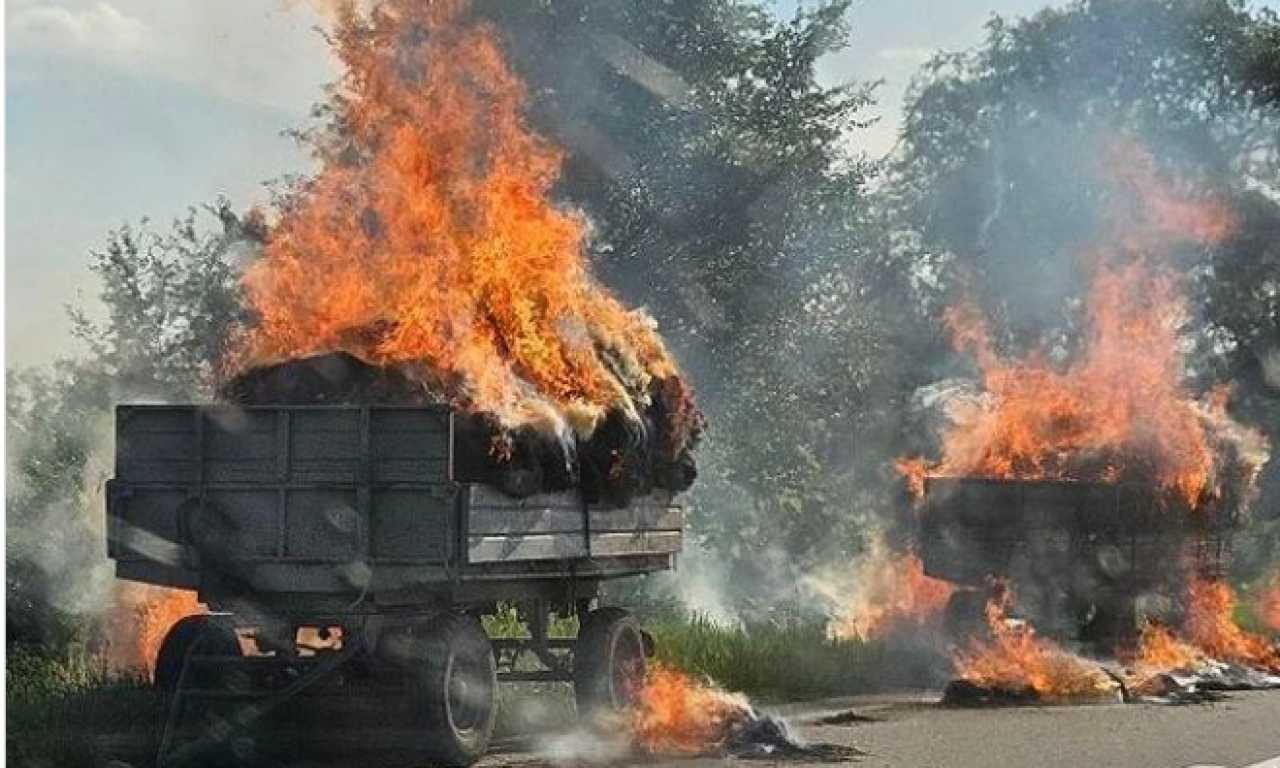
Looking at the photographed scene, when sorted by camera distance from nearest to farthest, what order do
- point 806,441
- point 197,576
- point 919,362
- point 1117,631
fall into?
point 197,576 → point 1117,631 → point 806,441 → point 919,362

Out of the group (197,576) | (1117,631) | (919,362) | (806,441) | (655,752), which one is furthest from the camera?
(919,362)

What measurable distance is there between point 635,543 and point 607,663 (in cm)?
91

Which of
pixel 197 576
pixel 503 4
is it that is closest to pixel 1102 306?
pixel 503 4

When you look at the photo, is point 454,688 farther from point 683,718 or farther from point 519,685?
point 519,685

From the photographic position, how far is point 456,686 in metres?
11.5

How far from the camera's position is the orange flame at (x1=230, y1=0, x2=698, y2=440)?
39.8ft

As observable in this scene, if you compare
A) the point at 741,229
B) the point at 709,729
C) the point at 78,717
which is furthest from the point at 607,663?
the point at 741,229

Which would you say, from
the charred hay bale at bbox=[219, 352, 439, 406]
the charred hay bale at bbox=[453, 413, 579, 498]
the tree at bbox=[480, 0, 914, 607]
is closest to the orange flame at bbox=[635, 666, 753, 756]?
the charred hay bale at bbox=[453, 413, 579, 498]

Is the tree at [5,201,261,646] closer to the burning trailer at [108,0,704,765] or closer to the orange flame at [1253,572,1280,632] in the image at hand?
the burning trailer at [108,0,704,765]

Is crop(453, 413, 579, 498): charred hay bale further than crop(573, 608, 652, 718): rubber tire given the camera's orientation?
No

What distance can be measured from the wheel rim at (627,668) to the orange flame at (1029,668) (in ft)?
14.7

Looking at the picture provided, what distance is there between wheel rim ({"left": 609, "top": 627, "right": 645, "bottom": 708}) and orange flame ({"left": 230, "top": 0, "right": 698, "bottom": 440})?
157 centimetres

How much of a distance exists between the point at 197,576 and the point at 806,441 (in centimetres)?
1677

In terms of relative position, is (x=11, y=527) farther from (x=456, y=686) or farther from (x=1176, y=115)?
(x=1176, y=115)
